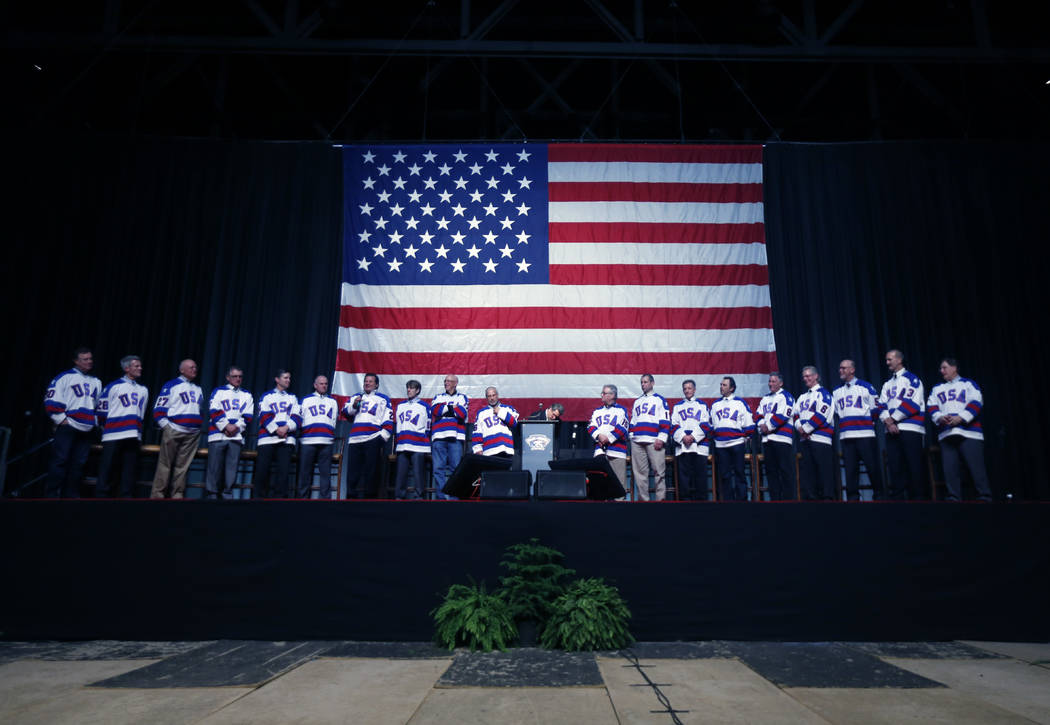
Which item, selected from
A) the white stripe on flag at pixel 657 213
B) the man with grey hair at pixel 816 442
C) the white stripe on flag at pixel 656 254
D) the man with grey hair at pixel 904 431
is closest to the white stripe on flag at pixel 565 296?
the white stripe on flag at pixel 656 254

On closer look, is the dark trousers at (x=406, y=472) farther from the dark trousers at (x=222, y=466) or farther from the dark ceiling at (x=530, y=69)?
the dark ceiling at (x=530, y=69)

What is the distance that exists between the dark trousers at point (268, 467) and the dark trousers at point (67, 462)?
1744 millimetres

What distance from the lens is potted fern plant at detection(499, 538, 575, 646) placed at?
358 centimetres

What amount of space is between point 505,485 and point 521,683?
1.72m

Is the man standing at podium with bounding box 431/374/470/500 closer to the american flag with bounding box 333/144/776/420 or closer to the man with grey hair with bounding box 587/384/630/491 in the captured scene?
the american flag with bounding box 333/144/776/420

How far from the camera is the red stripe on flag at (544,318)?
8203 millimetres

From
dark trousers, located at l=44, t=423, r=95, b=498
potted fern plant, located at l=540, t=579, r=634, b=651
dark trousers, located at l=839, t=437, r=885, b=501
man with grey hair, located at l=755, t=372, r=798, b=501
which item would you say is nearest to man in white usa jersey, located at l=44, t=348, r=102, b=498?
→ dark trousers, located at l=44, t=423, r=95, b=498

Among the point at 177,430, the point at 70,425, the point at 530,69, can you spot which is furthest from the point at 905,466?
the point at 70,425

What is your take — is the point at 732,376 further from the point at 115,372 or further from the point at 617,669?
the point at 115,372

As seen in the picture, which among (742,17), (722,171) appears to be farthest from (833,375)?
(742,17)

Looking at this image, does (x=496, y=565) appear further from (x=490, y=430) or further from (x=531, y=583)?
(x=490, y=430)

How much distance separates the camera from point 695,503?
3900mm

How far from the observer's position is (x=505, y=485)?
4.47 meters

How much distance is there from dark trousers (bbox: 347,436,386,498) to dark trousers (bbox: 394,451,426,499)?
0.86 feet
